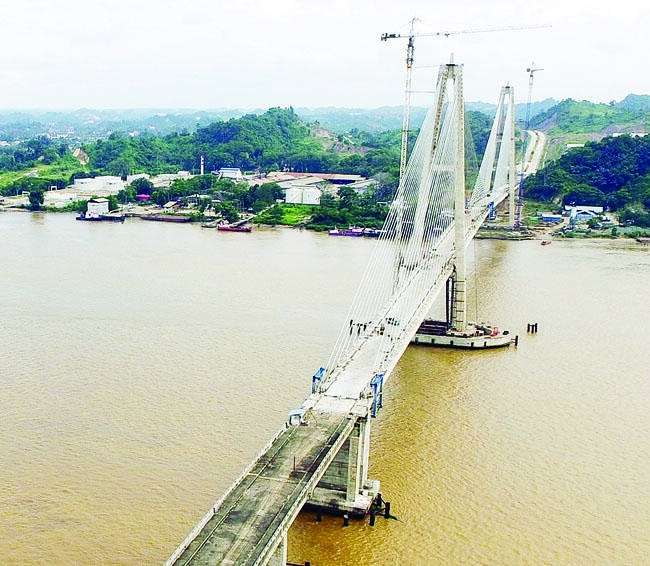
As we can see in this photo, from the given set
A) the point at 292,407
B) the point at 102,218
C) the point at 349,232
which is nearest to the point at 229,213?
the point at 349,232

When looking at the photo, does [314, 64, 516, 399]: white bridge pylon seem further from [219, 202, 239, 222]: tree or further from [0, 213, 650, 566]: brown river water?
[219, 202, 239, 222]: tree

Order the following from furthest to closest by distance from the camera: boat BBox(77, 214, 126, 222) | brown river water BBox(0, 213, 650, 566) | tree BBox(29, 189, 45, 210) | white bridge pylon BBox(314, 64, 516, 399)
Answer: tree BBox(29, 189, 45, 210)
boat BBox(77, 214, 126, 222)
white bridge pylon BBox(314, 64, 516, 399)
brown river water BBox(0, 213, 650, 566)

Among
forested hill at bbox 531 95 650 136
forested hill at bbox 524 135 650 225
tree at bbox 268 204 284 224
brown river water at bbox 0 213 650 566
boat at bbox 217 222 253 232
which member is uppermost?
forested hill at bbox 531 95 650 136

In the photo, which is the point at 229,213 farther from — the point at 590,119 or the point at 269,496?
the point at 590,119

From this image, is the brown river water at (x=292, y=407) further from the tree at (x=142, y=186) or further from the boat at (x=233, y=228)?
the tree at (x=142, y=186)

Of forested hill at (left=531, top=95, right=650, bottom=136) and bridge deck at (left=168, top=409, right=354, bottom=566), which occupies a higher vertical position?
forested hill at (left=531, top=95, right=650, bottom=136)

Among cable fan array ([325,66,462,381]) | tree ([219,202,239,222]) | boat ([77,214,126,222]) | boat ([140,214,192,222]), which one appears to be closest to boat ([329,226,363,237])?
tree ([219,202,239,222])
